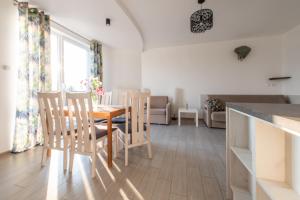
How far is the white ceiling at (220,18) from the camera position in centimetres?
258

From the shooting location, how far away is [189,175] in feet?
5.52

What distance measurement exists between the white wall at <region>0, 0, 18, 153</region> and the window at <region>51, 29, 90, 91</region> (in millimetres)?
946

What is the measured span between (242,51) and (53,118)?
493cm

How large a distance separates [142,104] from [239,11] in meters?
2.74

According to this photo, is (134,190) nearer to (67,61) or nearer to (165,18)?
(165,18)

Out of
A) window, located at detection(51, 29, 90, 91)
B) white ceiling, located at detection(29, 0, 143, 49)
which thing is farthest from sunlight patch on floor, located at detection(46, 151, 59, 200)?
white ceiling, located at detection(29, 0, 143, 49)

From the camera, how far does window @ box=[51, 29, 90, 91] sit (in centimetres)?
341

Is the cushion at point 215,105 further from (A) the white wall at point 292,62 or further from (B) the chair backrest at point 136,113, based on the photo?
(B) the chair backrest at point 136,113

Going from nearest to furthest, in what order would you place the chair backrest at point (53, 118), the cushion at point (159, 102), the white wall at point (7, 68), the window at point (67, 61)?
1. the chair backrest at point (53, 118)
2. the white wall at point (7, 68)
3. the window at point (67, 61)
4. the cushion at point (159, 102)

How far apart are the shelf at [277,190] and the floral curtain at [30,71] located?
3.13 meters

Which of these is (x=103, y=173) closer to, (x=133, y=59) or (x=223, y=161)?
(x=223, y=161)

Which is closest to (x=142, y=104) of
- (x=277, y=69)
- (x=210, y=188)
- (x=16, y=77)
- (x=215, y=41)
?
(x=210, y=188)

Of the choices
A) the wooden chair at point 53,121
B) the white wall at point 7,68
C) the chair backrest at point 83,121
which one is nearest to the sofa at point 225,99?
the chair backrest at point 83,121

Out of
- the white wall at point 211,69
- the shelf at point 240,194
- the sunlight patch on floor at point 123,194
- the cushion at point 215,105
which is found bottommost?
the sunlight patch on floor at point 123,194
